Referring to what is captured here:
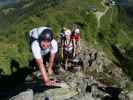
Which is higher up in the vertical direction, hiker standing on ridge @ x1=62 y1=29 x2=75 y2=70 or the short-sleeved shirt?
the short-sleeved shirt

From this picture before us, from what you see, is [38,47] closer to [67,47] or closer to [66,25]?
[67,47]

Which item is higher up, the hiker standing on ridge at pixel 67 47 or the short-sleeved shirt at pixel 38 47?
the short-sleeved shirt at pixel 38 47

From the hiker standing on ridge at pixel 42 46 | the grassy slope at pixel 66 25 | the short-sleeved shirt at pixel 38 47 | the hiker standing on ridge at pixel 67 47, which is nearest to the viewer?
the hiker standing on ridge at pixel 42 46

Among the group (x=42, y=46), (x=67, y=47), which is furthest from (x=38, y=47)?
(x=67, y=47)

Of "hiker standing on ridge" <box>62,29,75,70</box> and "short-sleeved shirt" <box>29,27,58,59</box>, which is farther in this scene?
"hiker standing on ridge" <box>62,29,75,70</box>

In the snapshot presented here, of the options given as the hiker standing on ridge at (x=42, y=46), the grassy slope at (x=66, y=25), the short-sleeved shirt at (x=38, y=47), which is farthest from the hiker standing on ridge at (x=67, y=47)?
the short-sleeved shirt at (x=38, y=47)

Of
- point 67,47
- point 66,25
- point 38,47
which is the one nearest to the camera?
point 38,47

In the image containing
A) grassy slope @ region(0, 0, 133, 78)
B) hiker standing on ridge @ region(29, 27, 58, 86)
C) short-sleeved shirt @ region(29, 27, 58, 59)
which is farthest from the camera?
grassy slope @ region(0, 0, 133, 78)

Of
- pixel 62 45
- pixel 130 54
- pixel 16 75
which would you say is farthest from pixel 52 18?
pixel 62 45

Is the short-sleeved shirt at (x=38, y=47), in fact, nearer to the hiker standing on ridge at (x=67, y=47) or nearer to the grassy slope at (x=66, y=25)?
the hiker standing on ridge at (x=67, y=47)

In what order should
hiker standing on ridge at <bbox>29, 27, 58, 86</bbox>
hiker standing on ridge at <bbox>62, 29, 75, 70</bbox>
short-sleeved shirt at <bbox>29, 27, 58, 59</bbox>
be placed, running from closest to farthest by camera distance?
hiker standing on ridge at <bbox>29, 27, 58, 86</bbox> → short-sleeved shirt at <bbox>29, 27, 58, 59</bbox> → hiker standing on ridge at <bbox>62, 29, 75, 70</bbox>

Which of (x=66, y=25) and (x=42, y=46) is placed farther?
(x=66, y=25)

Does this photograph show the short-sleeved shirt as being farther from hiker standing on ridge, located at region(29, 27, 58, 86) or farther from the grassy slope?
the grassy slope

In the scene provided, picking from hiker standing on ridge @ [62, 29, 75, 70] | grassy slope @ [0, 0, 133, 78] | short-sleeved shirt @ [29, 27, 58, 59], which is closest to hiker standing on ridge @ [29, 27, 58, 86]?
short-sleeved shirt @ [29, 27, 58, 59]
